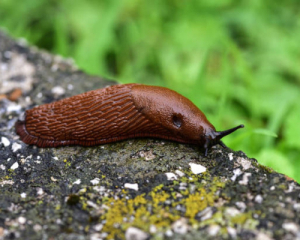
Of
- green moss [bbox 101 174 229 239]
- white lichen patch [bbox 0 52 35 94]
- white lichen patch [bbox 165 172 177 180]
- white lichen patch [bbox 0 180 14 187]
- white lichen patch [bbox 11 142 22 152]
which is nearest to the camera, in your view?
green moss [bbox 101 174 229 239]

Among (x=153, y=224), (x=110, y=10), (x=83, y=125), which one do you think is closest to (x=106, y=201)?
(x=153, y=224)

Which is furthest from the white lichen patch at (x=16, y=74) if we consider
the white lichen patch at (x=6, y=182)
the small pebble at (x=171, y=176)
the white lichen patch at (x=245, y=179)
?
the white lichen patch at (x=245, y=179)

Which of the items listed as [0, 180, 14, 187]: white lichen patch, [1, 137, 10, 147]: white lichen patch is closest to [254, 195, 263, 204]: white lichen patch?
[0, 180, 14, 187]: white lichen patch

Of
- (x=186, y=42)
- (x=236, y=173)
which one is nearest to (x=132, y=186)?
(x=236, y=173)

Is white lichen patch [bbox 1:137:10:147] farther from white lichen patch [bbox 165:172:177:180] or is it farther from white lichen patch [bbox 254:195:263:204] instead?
white lichen patch [bbox 254:195:263:204]

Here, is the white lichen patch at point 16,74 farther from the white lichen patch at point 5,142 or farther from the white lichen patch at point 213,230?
the white lichen patch at point 213,230
